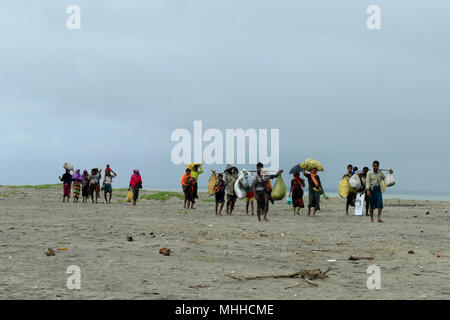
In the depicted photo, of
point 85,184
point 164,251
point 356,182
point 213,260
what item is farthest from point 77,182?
point 213,260

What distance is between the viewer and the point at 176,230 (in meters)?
15.1

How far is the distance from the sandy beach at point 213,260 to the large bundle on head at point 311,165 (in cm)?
536

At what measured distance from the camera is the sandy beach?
7.43 meters

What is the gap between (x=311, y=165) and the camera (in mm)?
21922

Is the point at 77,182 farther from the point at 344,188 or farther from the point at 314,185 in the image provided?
the point at 344,188

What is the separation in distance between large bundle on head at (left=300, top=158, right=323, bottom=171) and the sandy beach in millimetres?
5360

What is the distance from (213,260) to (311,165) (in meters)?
12.4

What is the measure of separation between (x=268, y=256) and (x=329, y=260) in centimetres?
118

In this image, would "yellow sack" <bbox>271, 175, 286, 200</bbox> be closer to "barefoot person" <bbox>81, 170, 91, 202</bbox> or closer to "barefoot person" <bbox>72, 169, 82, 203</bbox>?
"barefoot person" <bbox>81, 170, 91, 202</bbox>

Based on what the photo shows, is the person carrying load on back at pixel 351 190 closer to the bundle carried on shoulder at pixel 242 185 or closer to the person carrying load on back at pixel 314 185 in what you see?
the person carrying load on back at pixel 314 185

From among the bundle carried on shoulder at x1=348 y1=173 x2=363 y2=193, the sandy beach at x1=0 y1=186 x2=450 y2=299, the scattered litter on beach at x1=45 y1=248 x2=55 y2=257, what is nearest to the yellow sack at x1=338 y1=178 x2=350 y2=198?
the bundle carried on shoulder at x1=348 y1=173 x2=363 y2=193

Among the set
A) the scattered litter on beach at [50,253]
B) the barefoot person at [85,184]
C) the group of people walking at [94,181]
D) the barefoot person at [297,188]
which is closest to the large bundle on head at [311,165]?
the barefoot person at [297,188]

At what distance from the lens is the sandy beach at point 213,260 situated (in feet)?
24.4
